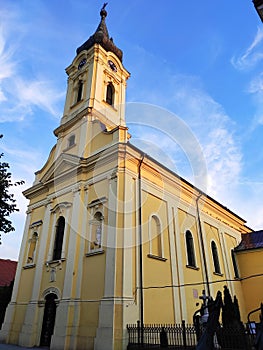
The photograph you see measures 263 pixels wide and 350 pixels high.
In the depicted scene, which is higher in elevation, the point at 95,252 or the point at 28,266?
the point at 28,266

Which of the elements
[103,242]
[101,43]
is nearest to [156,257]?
[103,242]

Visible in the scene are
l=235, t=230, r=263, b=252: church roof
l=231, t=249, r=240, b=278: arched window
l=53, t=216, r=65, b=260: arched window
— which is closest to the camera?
l=53, t=216, r=65, b=260: arched window

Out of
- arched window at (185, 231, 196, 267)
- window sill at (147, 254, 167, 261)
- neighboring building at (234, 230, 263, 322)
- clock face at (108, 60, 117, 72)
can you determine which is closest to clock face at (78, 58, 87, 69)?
clock face at (108, 60, 117, 72)

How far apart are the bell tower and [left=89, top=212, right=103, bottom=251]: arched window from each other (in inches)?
297

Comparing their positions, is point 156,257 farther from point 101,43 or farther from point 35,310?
point 101,43

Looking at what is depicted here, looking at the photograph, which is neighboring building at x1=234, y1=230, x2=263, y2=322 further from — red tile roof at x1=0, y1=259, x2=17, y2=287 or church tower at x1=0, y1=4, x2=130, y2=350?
red tile roof at x1=0, y1=259, x2=17, y2=287

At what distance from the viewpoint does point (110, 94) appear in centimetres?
2205

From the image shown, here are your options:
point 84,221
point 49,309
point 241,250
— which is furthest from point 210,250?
point 49,309

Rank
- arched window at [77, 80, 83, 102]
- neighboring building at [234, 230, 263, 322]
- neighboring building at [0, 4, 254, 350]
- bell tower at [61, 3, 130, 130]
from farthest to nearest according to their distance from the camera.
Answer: arched window at [77, 80, 83, 102] < neighboring building at [234, 230, 263, 322] < bell tower at [61, 3, 130, 130] < neighboring building at [0, 4, 254, 350]

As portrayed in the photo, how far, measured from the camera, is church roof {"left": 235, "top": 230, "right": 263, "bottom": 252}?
24087mm

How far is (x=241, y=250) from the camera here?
2402 cm

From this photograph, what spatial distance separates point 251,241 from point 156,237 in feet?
46.8

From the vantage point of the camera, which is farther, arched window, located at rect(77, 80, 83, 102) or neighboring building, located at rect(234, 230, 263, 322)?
arched window, located at rect(77, 80, 83, 102)

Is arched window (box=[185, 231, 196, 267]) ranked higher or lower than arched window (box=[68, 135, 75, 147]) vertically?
lower
